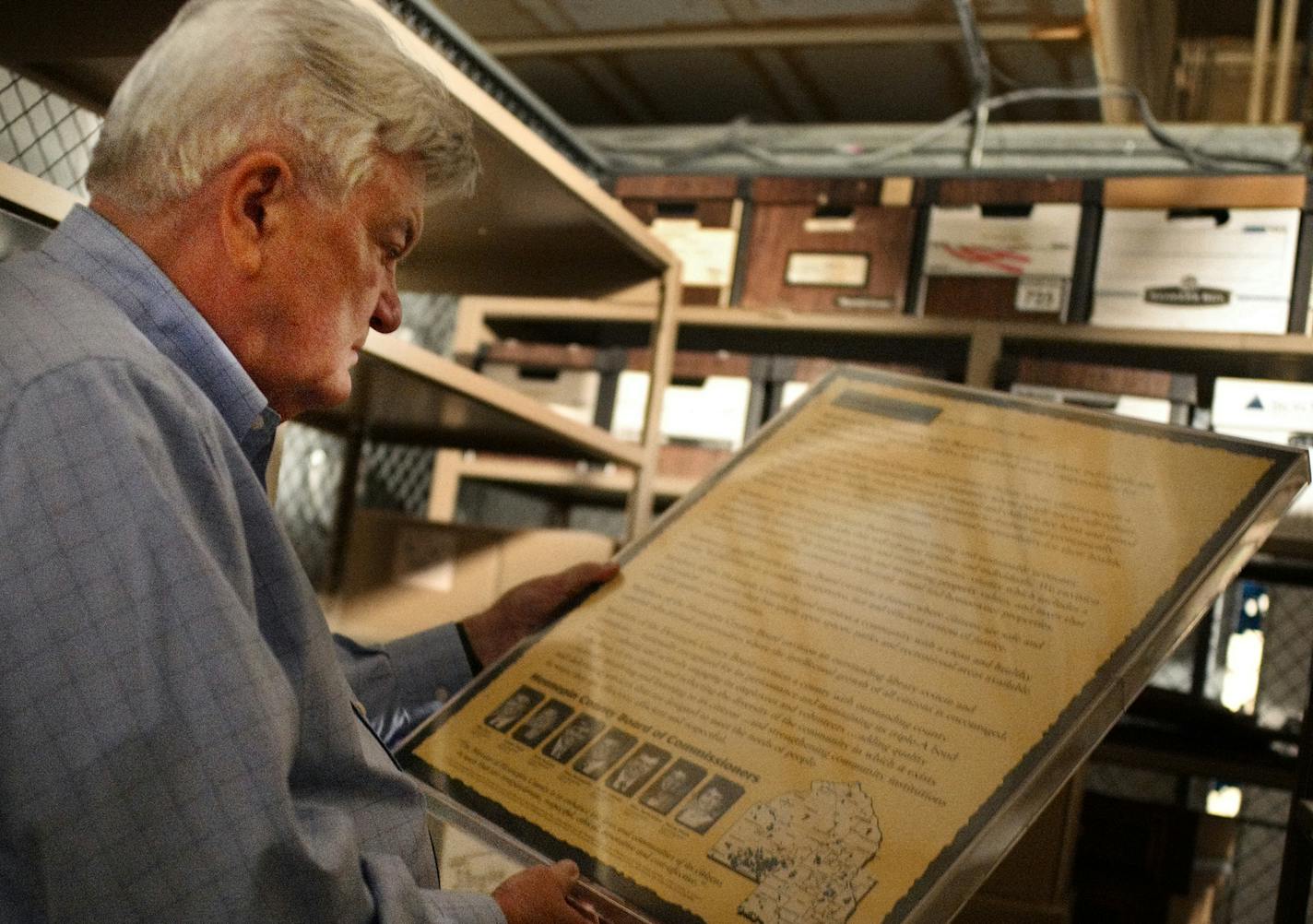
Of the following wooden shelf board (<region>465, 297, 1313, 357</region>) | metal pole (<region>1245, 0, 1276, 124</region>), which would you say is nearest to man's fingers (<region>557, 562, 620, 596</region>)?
wooden shelf board (<region>465, 297, 1313, 357</region>)

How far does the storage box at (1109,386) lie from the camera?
7.49 feet

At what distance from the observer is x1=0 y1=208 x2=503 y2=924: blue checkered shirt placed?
569 mm

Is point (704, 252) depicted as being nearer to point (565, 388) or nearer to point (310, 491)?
point (565, 388)

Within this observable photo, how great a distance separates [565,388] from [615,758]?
1.83m

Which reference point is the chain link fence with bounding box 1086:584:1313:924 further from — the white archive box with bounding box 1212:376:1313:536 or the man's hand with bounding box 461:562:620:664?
the man's hand with bounding box 461:562:620:664

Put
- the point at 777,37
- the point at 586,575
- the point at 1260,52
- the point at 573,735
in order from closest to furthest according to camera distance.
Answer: the point at 573,735, the point at 586,575, the point at 777,37, the point at 1260,52

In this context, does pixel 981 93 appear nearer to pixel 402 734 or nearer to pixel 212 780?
pixel 402 734

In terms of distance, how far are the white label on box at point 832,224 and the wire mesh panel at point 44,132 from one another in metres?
1.56

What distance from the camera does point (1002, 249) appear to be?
8.14 feet

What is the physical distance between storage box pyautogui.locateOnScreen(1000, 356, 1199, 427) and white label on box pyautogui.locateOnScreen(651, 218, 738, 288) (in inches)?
27.5

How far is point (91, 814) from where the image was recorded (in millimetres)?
564

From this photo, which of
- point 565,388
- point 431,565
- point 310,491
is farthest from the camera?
point 310,491

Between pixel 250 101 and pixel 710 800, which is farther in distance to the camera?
pixel 710 800

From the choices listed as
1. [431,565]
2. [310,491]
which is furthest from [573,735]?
[310,491]
